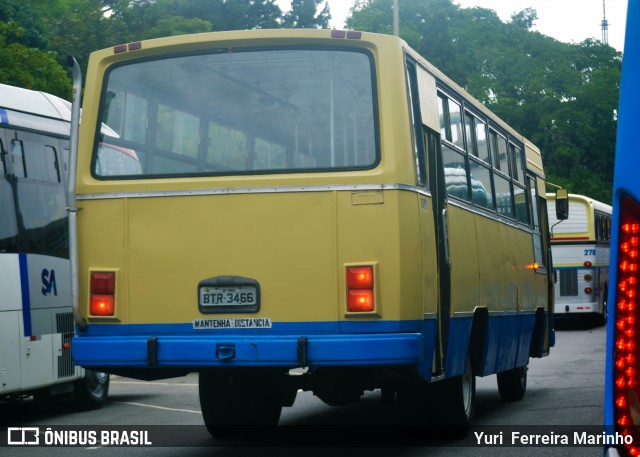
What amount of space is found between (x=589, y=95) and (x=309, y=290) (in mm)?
59896

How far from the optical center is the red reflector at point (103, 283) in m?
8.90

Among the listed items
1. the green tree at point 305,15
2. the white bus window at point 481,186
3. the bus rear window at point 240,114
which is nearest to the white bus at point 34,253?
the bus rear window at point 240,114

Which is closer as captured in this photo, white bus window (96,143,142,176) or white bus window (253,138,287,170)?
white bus window (253,138,287,170)

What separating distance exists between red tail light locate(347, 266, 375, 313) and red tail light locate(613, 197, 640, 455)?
5459 millimetres

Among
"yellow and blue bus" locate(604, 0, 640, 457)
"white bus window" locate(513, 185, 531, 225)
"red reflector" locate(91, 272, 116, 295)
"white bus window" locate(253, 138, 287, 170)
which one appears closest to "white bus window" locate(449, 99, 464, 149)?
"white bus window" locate(253, 138, 287, 170)

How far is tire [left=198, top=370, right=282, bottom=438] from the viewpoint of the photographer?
10086 millimetres

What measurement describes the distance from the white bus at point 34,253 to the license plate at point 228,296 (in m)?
4.21

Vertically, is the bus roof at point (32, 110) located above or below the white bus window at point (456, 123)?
above

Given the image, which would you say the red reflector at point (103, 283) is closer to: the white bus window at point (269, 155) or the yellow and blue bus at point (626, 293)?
the white bus window at point (269, 155)

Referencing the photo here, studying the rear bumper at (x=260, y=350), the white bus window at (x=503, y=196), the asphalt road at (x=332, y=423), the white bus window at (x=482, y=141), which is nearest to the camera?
the rear bumper at (x=260, y=350)

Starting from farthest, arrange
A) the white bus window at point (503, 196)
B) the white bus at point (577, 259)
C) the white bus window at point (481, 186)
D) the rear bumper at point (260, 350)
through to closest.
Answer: the white bus at point (577, 259) → the white bus window at point (503, 196) → the white bus window at point (481, 186) → the rear bumper at point (260, 350)

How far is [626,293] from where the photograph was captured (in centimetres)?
285
